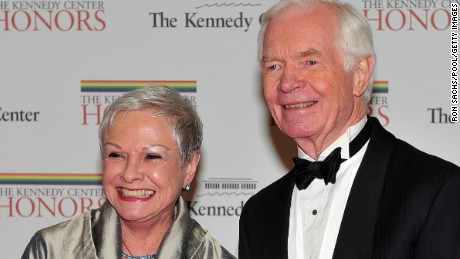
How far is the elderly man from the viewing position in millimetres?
2428

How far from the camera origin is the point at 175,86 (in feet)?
13.3

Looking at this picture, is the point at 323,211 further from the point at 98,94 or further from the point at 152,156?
the point at 98,94

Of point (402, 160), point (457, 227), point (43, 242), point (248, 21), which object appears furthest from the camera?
point (248, 21)

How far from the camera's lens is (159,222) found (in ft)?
9.53

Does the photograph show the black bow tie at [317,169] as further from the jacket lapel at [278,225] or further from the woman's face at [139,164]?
the woman's face at [139,164]

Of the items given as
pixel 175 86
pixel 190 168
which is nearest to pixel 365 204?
pixel 190 168

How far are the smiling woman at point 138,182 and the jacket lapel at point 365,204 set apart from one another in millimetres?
574

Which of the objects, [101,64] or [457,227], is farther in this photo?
[101,64]

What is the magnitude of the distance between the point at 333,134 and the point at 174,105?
53cm

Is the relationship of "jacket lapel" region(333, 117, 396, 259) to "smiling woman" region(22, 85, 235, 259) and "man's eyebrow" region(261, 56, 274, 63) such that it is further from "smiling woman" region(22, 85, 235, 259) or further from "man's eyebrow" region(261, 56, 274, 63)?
"smiling woman" region(22, 85, 235, 259)

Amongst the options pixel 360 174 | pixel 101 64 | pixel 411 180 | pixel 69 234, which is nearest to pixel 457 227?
pixel 411 180

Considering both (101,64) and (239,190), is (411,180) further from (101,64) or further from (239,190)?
(101,64)

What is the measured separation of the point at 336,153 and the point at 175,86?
154 cm

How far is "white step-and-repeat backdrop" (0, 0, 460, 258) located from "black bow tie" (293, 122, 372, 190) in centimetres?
122
